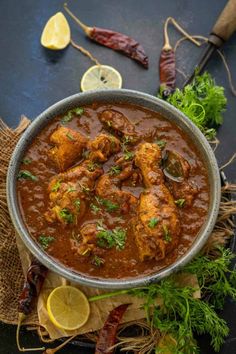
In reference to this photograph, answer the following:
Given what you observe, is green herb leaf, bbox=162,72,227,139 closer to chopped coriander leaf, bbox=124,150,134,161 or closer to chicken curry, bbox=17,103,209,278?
chicken curry, bbox=17,103,209,278

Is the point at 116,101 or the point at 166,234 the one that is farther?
the point at 116,101

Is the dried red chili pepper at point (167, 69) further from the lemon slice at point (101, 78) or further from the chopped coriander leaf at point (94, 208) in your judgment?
the chopped coriander leaf at point (94, 208)

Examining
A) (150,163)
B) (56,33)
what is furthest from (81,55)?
(150,163)

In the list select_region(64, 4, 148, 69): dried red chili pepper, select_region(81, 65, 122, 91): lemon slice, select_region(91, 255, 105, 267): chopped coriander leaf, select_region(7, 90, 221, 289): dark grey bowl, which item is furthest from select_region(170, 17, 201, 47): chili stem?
select_region(91, 255, 105, 267): chopped coriander leaf

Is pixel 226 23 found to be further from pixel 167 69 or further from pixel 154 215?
pixel 154 215

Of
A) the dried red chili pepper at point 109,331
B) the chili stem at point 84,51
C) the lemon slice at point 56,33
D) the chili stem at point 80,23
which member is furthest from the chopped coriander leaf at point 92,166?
the chili stem at point 80,23

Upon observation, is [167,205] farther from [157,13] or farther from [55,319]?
[157,13]

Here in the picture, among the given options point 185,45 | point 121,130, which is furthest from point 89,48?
point 121,130
